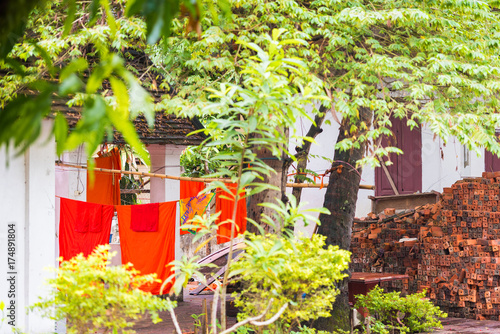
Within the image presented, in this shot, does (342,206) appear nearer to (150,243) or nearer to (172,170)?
(150,243)

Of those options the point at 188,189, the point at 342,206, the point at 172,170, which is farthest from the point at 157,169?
the point at 342,206

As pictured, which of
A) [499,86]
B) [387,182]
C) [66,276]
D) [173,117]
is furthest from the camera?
[387,182]

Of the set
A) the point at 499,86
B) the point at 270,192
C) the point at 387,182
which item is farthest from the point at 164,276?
the point at 387,182

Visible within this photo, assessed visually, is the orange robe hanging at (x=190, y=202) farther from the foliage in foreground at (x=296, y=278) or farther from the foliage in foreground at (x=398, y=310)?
the foliage in foreground at (x=296, y=278)

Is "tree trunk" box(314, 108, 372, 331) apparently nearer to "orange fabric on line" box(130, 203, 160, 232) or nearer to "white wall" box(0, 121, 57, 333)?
"orange fabric on line" box(130, 203, 160, 232)

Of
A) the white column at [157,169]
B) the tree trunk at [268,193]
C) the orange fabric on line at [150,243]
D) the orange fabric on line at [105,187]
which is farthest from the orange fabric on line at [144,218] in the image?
the tree trunk at [268,193]

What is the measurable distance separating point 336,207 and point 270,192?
2.29m

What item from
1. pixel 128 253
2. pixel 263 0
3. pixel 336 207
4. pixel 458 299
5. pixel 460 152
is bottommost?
pixel 458 299

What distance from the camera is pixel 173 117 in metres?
10.5

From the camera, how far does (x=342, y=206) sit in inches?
378

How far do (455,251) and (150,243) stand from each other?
599 cm

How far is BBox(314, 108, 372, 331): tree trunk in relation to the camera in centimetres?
930

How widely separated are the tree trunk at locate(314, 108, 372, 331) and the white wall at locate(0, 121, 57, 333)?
4.12 meters

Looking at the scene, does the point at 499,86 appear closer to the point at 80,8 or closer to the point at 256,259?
the point at 256,259
